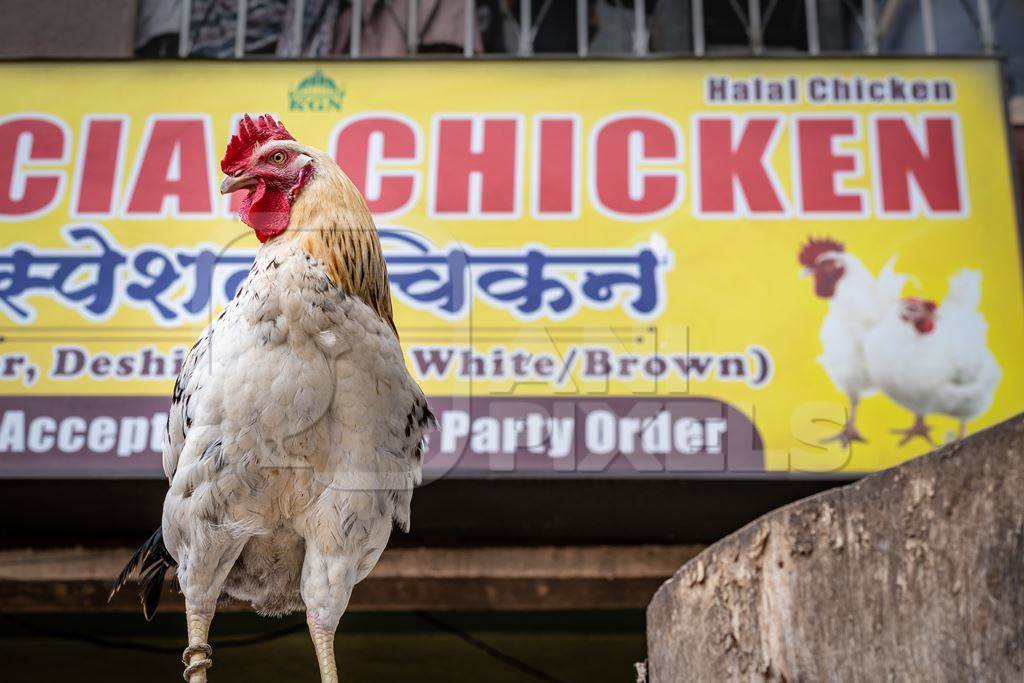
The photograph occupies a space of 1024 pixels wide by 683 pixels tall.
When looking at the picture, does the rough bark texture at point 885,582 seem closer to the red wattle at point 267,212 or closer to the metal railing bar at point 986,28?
the red wattle at point 267,212

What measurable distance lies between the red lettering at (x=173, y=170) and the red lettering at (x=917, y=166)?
329 cm

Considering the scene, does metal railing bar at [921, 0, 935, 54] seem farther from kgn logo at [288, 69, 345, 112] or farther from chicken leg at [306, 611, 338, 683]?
chicken leg at [306, 611, 338, 683]

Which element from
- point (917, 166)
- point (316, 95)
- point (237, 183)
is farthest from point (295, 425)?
point (917, 166)

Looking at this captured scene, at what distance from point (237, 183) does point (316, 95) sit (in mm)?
2815

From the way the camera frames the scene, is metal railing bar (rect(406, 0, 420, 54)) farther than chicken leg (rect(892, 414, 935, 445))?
Yes

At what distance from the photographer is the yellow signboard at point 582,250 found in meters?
5.40

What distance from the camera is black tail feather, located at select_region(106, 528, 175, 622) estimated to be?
3.71 m

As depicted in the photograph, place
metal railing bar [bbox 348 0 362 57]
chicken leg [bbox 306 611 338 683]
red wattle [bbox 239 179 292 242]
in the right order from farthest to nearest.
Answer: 1. metal railing bar [bbox 348 0 362 57]
2. red wattle [bbox 239 179 292 242]
3. chicken leg [bbox 306 611 338 683]

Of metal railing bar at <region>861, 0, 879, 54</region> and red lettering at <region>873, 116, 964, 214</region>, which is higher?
metal railing bar at <region>861, 0, 879, 54</region>

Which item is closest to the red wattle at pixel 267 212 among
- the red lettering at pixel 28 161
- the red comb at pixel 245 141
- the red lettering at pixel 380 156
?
the red comb at pixel 245 141

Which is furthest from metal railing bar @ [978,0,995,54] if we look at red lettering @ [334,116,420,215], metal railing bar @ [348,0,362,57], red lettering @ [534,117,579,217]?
metal railing bar @ [348,0,362,57]

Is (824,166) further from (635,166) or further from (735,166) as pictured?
(635,166)

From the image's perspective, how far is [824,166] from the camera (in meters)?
5.88

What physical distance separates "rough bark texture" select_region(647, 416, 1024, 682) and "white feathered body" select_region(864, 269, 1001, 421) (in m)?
2.62
